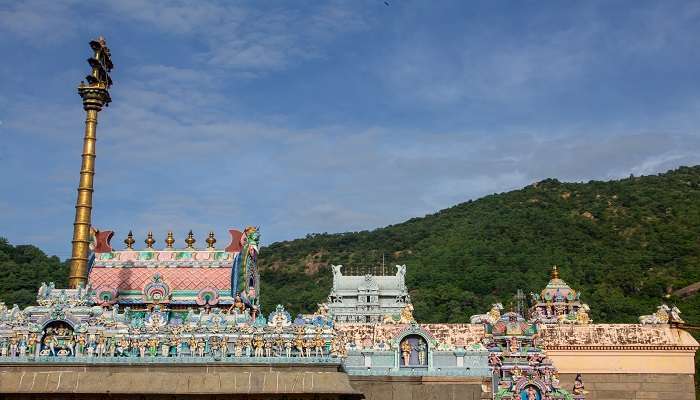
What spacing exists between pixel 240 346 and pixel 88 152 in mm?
9306

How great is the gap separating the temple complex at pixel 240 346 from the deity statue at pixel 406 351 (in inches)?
1.1

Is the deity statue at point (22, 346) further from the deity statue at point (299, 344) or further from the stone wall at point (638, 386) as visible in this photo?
the stone wall at point (638, 386)

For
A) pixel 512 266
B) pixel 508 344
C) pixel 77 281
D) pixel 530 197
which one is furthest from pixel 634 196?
pixel 77 281

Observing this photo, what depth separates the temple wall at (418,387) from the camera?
18.3m

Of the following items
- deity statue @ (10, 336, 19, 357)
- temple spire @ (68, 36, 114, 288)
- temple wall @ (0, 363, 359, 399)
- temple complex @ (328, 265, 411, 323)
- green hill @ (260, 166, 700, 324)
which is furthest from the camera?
green hill @ (260, 166, 700, 324)

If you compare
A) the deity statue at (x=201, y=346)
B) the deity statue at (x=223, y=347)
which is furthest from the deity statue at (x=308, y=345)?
the deity statue at (x=201, y=346)

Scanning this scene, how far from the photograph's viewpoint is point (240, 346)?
17344mm

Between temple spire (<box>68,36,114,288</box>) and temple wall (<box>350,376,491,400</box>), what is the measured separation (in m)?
8.89

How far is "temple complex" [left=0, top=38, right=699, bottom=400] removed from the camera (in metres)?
16.8

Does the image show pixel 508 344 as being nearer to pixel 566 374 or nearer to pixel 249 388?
pixel 566 374

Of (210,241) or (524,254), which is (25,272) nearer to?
(210,241)

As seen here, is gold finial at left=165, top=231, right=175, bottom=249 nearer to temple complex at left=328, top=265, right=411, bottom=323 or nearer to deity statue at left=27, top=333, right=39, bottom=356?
deity statue at left=27, top=333, right=39, bottom=356

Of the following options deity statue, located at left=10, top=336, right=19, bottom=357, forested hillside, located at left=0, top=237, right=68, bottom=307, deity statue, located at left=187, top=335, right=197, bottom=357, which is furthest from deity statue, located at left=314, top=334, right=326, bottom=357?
forested hillside, located at left=0, top=237, right=68, bottom=307

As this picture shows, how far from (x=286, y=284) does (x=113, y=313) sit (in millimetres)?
42817
